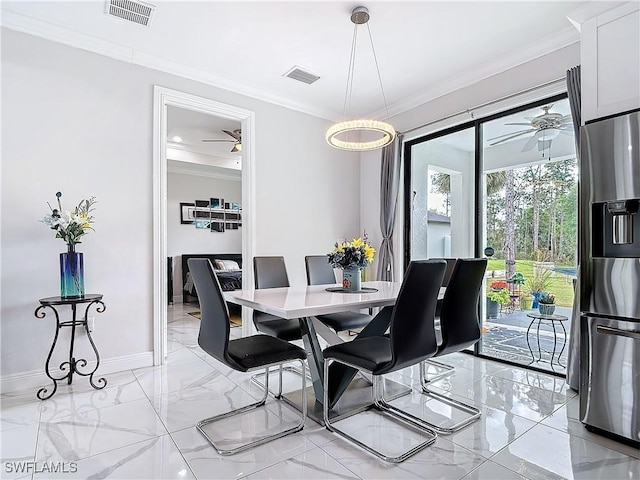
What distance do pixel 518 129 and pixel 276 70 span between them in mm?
2486

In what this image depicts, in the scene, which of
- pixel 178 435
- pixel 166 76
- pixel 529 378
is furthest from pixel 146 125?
pixel 529 378

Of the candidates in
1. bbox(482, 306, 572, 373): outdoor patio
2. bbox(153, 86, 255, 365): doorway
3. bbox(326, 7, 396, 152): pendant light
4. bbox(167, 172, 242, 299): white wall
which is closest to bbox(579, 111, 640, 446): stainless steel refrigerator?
bbox(482, 306, 572, 373): outdoor patio

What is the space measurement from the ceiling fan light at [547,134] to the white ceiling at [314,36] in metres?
0.67

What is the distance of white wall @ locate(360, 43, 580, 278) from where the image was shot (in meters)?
3.10

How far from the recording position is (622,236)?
2119 mm

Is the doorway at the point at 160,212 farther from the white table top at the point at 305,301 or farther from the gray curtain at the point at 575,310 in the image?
the gray curtain at the point at 575,310

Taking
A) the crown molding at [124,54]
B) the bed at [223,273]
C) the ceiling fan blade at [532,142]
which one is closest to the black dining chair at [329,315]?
the crown molding at [124,54]

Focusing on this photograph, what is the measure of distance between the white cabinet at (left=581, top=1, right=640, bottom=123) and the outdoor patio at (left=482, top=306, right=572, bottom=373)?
171 cm

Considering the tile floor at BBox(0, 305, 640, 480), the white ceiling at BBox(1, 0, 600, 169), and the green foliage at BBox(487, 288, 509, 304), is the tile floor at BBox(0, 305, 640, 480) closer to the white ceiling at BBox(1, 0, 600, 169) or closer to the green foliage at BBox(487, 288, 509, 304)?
the green foliage at BBox(487, 288, 509, 304)

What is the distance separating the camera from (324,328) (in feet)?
8.38

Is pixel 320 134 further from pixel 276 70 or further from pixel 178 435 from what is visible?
pixel 178 435

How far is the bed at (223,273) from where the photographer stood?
606 cm

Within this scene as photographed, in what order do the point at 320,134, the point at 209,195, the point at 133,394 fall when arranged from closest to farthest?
the point at 133,394 < the point at 320,134 < the point at 209,195

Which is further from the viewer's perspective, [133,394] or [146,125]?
[146,125]
